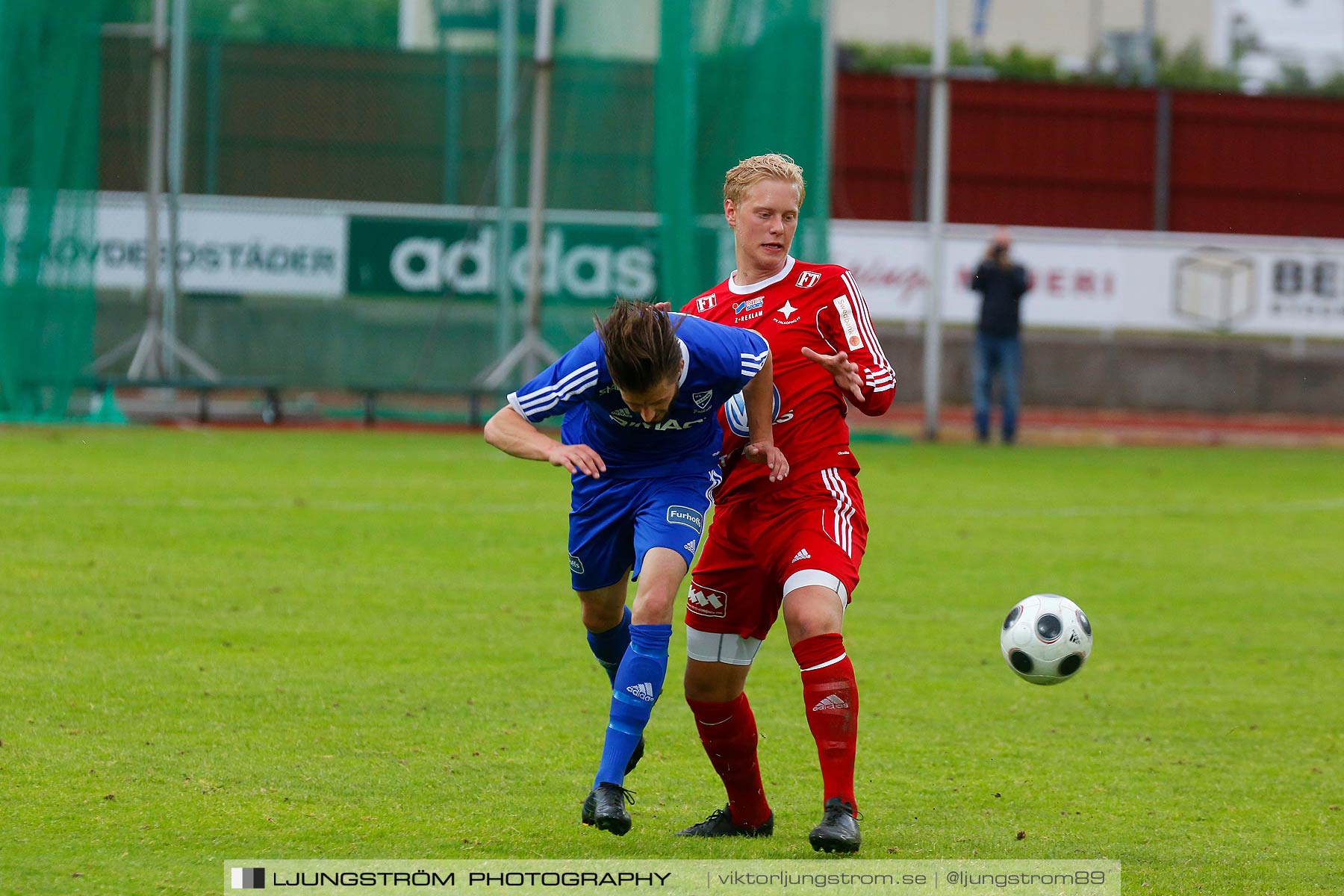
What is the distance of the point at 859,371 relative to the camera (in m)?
4.86

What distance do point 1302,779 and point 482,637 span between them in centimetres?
350

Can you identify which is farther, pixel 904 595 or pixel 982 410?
pixel 982 410

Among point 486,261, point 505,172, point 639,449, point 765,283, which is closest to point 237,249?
point 486,261

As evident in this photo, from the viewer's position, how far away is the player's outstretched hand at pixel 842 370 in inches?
189

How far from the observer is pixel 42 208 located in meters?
16.5

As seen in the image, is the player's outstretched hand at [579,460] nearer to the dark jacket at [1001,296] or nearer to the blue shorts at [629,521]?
the blue shorts at [629,521]

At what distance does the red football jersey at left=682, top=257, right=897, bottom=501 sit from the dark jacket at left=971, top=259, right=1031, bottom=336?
13.3 metres

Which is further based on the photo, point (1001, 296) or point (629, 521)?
point (1001, 296)

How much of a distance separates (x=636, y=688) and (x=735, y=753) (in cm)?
44

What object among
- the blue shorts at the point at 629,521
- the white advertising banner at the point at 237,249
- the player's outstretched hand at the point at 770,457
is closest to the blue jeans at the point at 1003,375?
the white advertising banner at the point at 237,249

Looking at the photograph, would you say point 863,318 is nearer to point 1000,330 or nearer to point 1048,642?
point 1048,642

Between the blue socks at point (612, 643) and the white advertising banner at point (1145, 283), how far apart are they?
16.5 m

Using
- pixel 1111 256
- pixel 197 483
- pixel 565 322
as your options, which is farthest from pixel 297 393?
pixel 1111 256

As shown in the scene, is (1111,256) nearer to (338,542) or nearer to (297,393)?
(297,393)
